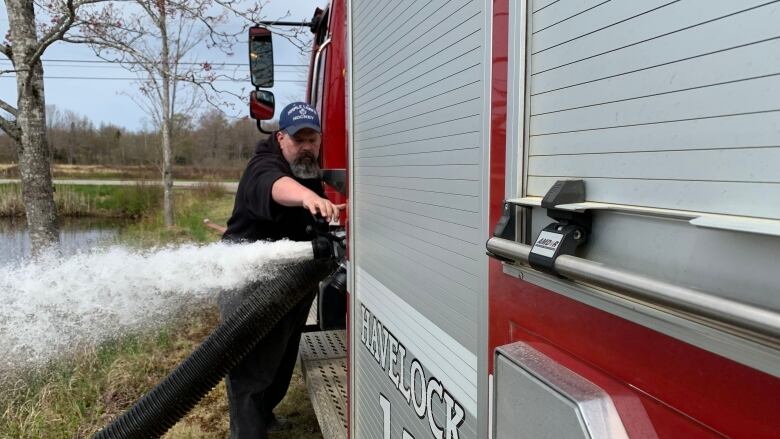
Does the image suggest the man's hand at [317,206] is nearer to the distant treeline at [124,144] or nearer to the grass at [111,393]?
the grass at [111,393]

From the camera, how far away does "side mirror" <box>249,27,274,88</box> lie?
14.8 feet

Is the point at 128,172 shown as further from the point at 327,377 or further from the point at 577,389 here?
the point at 577,389

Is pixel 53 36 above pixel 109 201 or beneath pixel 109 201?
above

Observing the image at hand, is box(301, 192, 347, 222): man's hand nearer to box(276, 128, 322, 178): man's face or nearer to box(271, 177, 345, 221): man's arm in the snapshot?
box(271, 177, 345, 221): man's arm

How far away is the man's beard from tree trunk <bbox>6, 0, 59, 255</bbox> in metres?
2.98

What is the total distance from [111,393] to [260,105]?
2.54m

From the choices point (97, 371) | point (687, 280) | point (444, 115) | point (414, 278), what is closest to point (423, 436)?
point (414, 278)

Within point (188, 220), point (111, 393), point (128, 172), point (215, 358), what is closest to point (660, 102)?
point (215, 358)

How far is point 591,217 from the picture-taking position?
90cm

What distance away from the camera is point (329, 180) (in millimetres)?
3551

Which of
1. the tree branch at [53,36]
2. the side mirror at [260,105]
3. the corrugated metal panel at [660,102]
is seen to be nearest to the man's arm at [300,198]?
the side mirror at [260,105]

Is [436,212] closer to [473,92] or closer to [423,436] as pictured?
[473,92]

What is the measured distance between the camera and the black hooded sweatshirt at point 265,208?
3.23 meters

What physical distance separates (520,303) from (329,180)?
2.54m
